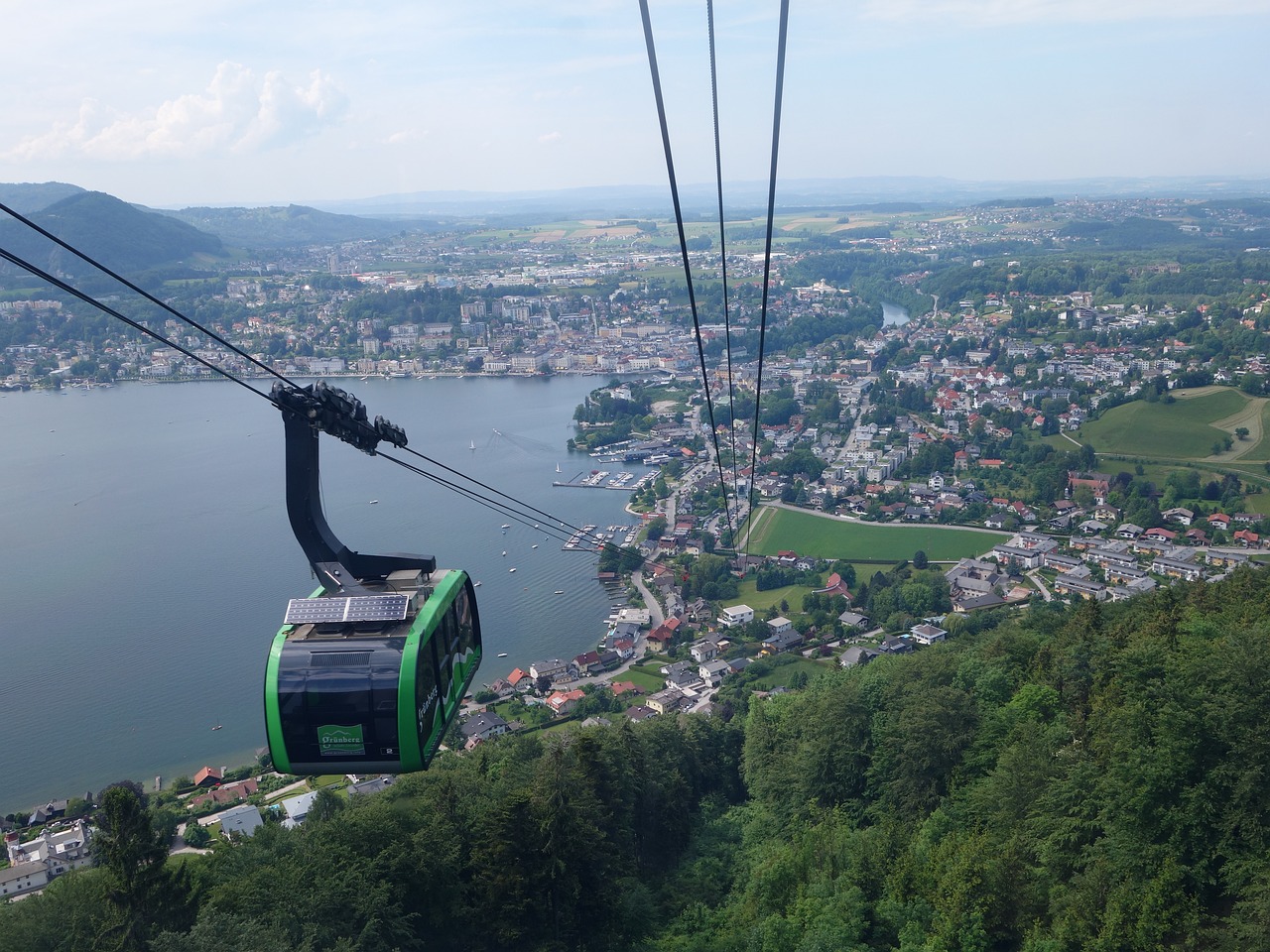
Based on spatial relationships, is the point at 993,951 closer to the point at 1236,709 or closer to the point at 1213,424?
the point at 1236,709

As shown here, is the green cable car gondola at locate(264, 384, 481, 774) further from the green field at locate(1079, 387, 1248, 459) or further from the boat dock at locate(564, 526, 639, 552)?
the green field at locate(1079, 387, 1248, 459)

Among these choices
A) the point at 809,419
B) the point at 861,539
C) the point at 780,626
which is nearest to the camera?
the point at 780,626

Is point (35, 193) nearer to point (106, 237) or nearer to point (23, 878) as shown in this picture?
point (106, 237)

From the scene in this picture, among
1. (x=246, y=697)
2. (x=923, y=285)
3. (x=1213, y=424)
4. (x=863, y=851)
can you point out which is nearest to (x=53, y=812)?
(x=246, y=697)

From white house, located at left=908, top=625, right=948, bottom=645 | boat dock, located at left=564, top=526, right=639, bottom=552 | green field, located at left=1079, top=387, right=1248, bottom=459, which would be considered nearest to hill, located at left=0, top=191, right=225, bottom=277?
boat dock, located at left=564, top=526, right=639, bottom=552

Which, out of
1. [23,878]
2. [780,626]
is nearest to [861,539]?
[780,626]

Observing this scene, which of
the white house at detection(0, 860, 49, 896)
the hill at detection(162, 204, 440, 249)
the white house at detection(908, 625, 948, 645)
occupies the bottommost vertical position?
the white house at detection(0, 860, 49, 896)
